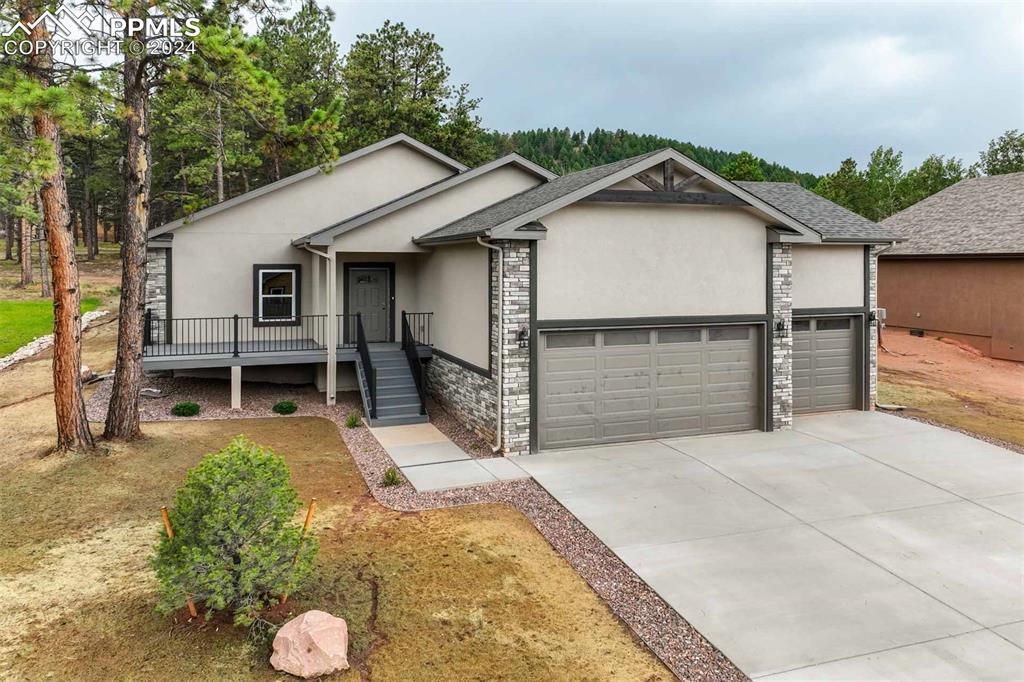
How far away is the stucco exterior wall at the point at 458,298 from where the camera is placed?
12.2 m

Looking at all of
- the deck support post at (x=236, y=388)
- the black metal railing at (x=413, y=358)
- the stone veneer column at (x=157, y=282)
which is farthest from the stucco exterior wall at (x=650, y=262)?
the stone veneer column at (x=157, y=282)

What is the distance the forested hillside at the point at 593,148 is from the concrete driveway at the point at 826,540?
5612cm

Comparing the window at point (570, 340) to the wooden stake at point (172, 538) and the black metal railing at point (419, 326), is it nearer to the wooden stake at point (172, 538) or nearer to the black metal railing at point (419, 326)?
the black metal railing at point (419, 326)

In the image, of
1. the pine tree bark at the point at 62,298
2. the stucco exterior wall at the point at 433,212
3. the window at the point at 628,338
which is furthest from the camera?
the stucco exterior wall at the point at 433,212

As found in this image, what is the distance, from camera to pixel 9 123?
8.62m

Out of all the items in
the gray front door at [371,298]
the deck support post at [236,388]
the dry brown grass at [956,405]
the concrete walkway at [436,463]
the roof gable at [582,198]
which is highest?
the roof gable at [582,198]

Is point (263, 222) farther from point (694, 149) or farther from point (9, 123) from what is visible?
point (694, 149)

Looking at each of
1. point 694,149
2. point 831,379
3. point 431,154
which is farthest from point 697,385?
point 694,149

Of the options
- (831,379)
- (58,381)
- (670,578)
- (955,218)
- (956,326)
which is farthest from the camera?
(955,218)

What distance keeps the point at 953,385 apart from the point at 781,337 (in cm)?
843

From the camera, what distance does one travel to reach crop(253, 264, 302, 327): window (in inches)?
642

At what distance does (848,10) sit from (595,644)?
16386 mm

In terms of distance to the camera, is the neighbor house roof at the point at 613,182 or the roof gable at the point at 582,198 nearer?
the roof gable at the point at 582,198

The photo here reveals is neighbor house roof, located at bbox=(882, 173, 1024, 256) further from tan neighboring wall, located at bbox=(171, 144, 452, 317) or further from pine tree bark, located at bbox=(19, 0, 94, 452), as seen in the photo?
pine tree bark, located at bbox=(19, 0, 94, 452)
